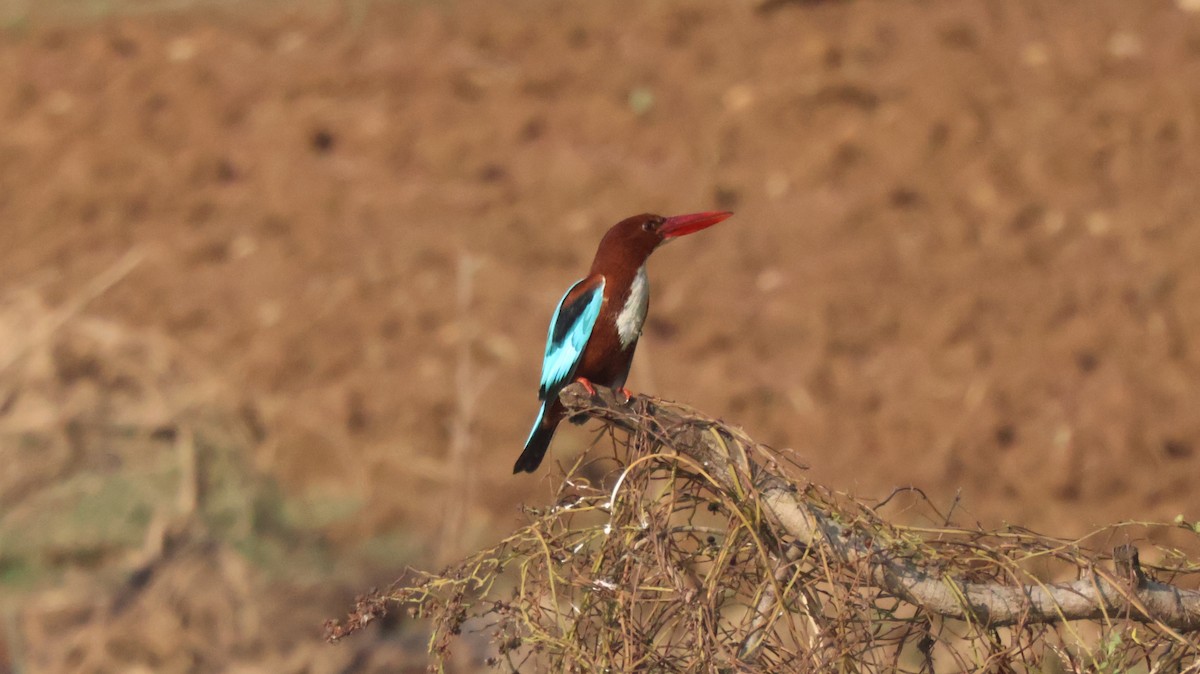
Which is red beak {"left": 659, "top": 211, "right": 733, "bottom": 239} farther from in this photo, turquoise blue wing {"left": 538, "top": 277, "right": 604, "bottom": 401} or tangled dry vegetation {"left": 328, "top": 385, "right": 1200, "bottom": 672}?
tangled dry vegetation {"left": 328, "top": 385, "right": 1200, "bottom": 672}

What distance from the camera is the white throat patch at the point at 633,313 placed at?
272 centimetres

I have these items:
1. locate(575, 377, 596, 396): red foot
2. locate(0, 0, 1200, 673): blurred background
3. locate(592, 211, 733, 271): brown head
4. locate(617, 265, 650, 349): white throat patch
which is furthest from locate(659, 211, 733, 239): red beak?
locate(0, 0, 1200, 673): blurred background

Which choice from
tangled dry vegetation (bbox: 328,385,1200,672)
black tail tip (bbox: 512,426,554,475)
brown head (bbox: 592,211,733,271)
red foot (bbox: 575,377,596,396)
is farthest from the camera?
brown head (bbox: 592,211,733,271)

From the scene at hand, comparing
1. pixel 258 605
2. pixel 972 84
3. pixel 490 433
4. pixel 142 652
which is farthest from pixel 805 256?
pixel 142 652

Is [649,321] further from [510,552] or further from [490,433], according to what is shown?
[510,552]

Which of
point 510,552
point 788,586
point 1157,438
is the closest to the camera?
point 788,586

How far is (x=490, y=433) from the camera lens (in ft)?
14.6

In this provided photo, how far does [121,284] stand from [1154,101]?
3.15 m

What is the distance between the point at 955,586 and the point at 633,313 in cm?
95

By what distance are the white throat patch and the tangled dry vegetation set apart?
2.02ft

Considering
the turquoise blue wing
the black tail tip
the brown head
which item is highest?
the brown head

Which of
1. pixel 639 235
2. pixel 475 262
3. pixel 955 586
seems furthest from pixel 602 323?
pixel 475 262

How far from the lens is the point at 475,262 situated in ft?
14.9

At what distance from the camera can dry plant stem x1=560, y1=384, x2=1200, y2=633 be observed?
77.1 inches
